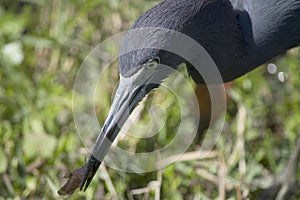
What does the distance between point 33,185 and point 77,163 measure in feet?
0.67

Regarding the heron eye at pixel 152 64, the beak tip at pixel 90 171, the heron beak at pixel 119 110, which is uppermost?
the heron eye at pixel 152 64

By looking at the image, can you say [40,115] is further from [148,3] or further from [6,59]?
[148,3]

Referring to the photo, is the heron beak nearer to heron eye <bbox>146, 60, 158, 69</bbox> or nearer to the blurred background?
heron eye <bbox>146, 60, 158, 69</bbox>

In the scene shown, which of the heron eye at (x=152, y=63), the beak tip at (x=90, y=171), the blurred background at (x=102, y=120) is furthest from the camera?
the blurred background at (x=102, y=120)

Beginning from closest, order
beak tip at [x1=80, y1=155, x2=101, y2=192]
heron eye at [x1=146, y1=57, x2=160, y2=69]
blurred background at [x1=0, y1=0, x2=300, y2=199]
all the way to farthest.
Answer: heron eye at [x1=146, y1=57, x2=160, y2=69] < beak tip at [x1=80, y1=155, x2=101, y2=192] < blurred background at [x1=0, y1=0, x2=300, y2=199]

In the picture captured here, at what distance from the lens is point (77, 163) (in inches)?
133

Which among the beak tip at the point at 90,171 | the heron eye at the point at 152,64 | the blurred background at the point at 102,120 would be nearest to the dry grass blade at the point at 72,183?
the beak tip at the point at 90,171

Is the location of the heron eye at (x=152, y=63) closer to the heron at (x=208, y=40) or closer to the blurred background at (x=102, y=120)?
the heron at (x=208, y=40)

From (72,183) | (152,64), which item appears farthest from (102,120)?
(152,64)

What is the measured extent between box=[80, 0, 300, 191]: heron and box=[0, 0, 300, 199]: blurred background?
0.35 metres

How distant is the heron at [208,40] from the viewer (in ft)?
9.20

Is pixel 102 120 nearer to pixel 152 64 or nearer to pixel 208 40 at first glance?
pixel 208 40

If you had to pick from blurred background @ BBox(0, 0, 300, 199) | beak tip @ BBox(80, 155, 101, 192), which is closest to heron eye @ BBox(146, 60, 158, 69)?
beak tip @ BBox(80, 155, 101, 192)

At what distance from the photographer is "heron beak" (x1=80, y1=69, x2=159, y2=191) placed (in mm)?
2863
